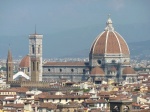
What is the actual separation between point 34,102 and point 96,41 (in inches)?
3034

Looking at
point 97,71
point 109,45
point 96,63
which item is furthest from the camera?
point 109,45

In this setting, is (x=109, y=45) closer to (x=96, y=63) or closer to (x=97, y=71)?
(x=96, y=63)

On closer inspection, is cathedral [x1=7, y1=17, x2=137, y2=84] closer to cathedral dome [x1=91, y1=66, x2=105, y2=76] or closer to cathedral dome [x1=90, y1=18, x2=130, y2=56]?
cathedral dome [x1=90, y1=18, x2=130, y2=56]

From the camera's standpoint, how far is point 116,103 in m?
32.1

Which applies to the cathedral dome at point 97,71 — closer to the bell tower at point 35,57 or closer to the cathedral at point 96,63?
the cathedral at point 96,63

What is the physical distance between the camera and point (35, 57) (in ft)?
434

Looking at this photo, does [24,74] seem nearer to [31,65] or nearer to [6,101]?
[31,65]

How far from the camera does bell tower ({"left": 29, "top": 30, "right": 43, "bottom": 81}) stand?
4916 inches

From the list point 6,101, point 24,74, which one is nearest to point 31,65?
point 24,74

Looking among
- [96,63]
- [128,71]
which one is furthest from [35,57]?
[96,63]

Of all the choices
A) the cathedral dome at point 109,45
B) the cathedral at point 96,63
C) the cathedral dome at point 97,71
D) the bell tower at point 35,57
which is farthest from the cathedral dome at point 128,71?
the bell tower at point 35,57

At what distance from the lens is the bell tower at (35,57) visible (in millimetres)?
124875

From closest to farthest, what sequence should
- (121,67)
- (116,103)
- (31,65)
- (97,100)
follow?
(116,103) < (97,100) < (31,65) < (121,67)

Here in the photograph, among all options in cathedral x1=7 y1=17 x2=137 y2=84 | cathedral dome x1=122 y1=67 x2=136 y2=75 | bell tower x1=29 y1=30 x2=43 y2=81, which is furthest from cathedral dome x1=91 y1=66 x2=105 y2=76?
bell tower x1=29 y1=30 x2=43 y2=81
